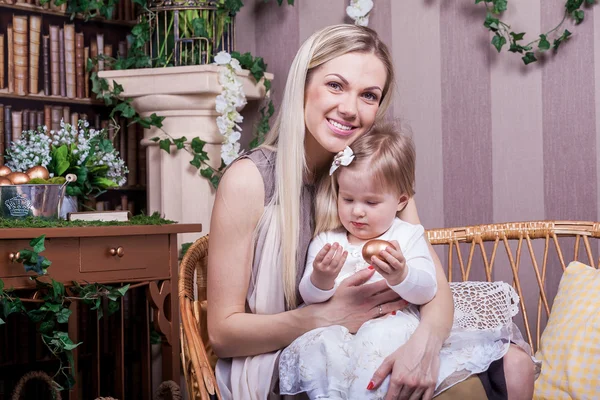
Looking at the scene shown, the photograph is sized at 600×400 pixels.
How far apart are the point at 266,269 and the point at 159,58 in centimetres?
135

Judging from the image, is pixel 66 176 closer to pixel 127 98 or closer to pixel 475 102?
pixel 127 98

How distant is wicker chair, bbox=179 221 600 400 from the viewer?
158 cm

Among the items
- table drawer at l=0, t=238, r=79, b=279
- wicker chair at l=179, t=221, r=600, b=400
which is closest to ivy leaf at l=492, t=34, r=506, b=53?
wicker chair at l=179, t=221, r=600, b=400

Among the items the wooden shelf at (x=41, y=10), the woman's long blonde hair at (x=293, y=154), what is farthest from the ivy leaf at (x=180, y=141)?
the woman's long blonde hair at (x=293, y=154)

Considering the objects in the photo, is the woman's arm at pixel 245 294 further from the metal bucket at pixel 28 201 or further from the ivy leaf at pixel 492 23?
the ivy leaf at pixel 492 23

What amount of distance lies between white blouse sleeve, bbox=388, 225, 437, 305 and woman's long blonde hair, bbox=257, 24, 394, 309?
25cm

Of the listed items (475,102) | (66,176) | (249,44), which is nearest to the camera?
(66,176)

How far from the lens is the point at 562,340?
6.20ft

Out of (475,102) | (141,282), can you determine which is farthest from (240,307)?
(475,102)

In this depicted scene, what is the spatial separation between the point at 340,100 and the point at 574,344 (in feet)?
2.67

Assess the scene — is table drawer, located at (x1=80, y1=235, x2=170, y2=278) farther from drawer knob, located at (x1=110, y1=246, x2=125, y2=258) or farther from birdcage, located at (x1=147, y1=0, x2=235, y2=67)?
birdcage, located at (x1=147, y1=0, x2=235, y2=67)

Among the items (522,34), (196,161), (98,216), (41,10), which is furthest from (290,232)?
(41,10)

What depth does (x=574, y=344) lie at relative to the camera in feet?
6.08

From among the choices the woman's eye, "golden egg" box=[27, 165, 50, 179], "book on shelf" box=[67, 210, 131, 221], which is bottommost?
"book on shelf" box=[67, 210, 131, 221]
